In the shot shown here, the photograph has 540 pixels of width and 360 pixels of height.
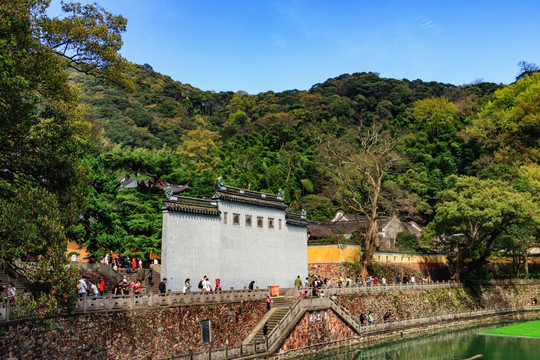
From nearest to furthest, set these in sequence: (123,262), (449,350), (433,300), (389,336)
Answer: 1. (449,350)
2. (123,262)
3. (389,336)
4. (433,300)

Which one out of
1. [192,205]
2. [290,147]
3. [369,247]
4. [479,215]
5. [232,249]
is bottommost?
[369,247]

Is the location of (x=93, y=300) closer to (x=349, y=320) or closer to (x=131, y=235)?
(x=131, y=235)

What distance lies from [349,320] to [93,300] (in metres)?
16.0

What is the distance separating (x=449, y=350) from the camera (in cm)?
2759

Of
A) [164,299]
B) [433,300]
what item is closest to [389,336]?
[433,300]

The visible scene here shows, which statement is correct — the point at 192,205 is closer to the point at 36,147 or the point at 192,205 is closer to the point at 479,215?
the point at 36,147

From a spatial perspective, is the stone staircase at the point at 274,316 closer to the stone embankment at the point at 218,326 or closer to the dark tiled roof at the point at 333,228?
the stone embankment at the point at 218,326

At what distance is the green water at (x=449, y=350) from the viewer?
25.2 m

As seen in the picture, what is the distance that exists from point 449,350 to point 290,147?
152 ft

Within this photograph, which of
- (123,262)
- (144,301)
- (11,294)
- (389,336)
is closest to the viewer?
(11,294)

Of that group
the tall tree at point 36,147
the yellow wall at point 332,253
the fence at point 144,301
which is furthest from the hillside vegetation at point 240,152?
the fence at point 144,301

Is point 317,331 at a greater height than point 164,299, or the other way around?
point 164,299

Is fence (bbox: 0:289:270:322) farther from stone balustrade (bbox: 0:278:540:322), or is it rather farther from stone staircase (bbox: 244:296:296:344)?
stone staircase (bbox: 244:296:296:344)

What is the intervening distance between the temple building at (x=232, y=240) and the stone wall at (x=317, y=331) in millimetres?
4707
